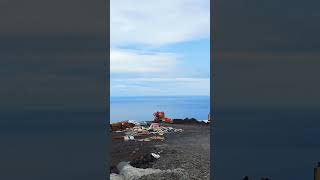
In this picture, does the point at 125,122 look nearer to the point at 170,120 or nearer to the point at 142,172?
the point at 170,120

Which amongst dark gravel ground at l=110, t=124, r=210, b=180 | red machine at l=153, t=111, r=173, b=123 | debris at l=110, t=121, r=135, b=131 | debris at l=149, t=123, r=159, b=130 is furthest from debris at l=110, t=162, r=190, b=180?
red machine at l=153, t=111, r=173, b=123

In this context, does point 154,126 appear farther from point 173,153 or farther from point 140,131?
point 173,153

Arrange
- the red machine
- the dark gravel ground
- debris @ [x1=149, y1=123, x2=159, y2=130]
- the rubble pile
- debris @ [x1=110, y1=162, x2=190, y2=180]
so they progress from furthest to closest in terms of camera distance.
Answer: the red machine
debris @ [x1=149, y1=123, x2=159, y2=130]
the rubble pile
the dark gravel ground
debris @ [x1=110, y1=162, x2=190, y2=180]

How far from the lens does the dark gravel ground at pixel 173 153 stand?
504 inches

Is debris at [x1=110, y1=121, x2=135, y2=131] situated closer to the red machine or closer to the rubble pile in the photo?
the rubble pile

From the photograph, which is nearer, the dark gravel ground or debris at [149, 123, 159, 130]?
the dark gravel ground

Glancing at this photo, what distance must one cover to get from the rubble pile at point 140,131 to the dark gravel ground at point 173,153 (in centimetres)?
43

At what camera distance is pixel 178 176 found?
11422 millimetres

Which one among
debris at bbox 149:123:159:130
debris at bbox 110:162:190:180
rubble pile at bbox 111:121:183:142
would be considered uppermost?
debris at bbox 149:123:159:130

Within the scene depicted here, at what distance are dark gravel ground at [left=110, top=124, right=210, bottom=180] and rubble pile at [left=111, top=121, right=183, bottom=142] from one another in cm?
43

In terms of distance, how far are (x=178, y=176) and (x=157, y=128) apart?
7.35 m

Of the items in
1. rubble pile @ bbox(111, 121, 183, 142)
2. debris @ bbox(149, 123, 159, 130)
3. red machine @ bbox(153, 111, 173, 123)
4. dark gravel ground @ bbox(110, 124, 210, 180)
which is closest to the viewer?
dark gravel ground @ bbox(110, 124, 210, 180)

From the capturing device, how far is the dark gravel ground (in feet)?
42.0

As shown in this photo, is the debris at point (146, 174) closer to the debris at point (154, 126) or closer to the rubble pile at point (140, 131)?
the rubble pile at point (140, 131)
